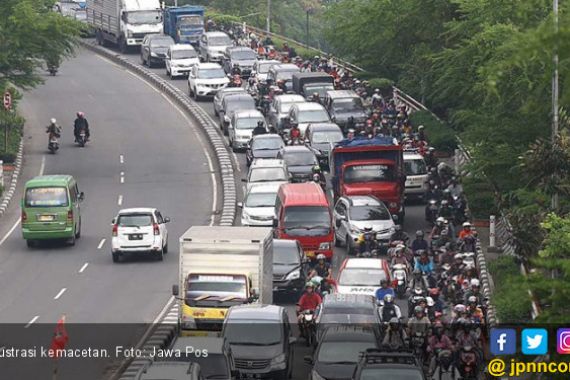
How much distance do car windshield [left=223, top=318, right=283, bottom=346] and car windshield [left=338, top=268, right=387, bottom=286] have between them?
8207 millimetres

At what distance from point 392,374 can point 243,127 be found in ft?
122

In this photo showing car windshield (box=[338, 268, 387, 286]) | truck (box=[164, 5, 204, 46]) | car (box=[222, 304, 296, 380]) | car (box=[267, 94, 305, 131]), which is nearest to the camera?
car (box=[222, 304, 296, 380])

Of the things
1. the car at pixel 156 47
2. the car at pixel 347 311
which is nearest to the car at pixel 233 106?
the car at pixel 156 47

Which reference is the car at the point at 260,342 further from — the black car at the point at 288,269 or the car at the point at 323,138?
the car at the point at 323,138

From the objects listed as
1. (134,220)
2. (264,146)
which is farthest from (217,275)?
(264,146)

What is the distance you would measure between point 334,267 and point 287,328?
13.6 m

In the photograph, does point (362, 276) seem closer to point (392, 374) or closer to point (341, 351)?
point (341, 351)

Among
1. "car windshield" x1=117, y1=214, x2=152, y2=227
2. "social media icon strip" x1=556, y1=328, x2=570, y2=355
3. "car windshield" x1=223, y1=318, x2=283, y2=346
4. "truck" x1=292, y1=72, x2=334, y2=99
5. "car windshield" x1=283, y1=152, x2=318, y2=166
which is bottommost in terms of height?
"car windshield" x1=223, y1=318, x2=283, y2=346

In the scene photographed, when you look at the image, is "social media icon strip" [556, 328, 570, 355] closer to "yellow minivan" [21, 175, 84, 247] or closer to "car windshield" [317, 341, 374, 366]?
"car windshield" [317, 341, 374, 366]

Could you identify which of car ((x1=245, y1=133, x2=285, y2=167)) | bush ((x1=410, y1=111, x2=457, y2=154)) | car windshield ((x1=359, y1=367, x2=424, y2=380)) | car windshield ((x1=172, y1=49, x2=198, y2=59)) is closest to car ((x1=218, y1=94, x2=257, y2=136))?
car ((x1=245, y1=133, x2=285, y2=167))

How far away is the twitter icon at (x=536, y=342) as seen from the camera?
63.4ft

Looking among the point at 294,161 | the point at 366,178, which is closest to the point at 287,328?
the point at 366,178

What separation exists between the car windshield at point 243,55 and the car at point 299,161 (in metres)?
24.2

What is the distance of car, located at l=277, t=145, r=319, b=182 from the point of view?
A: 54.5 m
